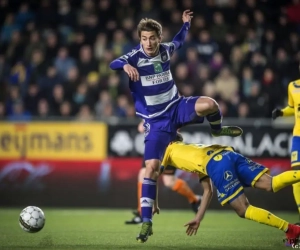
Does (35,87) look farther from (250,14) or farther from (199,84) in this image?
(250,14)

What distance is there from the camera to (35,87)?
14.5 meters

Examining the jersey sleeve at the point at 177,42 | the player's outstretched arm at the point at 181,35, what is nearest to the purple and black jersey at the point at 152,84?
the jersey sleeve at the point at 177,42

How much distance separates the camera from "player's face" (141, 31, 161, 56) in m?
8.53

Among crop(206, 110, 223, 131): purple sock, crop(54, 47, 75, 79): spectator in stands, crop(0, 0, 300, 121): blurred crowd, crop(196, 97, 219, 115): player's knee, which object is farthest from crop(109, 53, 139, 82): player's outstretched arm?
crop(54, 47, 75, 79): spectator in stands

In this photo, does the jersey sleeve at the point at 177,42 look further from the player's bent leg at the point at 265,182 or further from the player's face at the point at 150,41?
the player's bent leg at the point at 265,182

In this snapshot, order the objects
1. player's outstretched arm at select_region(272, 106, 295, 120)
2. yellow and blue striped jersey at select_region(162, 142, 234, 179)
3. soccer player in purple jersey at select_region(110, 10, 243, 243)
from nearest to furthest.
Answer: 1. yellow and blue striped jersey at select_region(162, 142, 234, 179)
2. soccer player in purple jersey at select_region(110, 10, 243, 243)
3. player's outstretched arm at select_region(272, 106, 295, 120)

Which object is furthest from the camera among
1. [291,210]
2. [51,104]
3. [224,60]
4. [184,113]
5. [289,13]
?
[289,13]

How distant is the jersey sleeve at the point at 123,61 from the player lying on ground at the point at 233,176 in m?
1.18

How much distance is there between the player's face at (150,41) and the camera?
853 centimetres

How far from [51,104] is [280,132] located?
4.61 meters

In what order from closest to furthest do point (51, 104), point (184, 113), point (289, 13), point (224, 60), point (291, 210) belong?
point (184, 113), point (291, 210), point (51, 104), point (224, 60), point (289, 13)

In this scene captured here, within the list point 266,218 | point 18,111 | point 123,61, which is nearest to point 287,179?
point 266,218

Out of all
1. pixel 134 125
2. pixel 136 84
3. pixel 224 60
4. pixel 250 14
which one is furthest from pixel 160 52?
pixel 250 14

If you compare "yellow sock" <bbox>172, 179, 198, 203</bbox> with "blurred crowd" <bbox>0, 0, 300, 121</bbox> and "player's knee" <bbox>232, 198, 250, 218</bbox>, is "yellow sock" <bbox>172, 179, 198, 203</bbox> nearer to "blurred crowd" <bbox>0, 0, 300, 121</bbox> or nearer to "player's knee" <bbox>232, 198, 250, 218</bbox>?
"blurred crowd" <bbox>0, 0, 300, 121</bbox>
